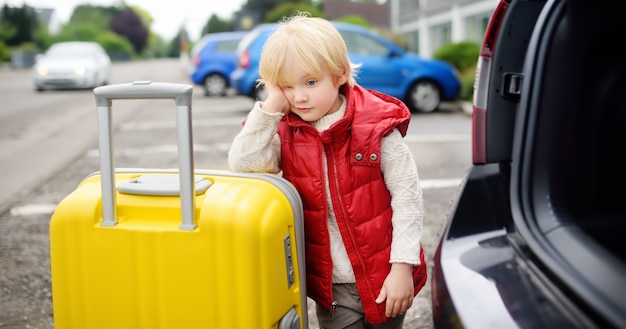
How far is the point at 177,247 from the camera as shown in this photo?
1.50m

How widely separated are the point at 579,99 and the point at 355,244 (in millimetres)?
703

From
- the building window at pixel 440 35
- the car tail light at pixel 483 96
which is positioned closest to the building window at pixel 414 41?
the building window at pixel 440 35

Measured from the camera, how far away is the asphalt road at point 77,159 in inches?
A: 127

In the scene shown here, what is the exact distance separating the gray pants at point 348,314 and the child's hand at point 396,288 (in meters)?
0.09

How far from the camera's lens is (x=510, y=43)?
1.86 metres

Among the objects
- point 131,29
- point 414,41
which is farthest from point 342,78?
point 131,29

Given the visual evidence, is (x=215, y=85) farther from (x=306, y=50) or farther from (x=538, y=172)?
(x=538, y=172)

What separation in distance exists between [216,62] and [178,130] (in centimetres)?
1431

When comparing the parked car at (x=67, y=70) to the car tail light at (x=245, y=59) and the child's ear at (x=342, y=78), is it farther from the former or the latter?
the child's ear at (x=342, y=78)

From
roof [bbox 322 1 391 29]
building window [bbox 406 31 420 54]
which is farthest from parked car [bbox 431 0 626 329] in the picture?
roof [bbox 322 1 391 29]

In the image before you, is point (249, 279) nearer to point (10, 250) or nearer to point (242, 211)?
point (242, 211)

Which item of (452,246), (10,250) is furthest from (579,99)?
(10,250)

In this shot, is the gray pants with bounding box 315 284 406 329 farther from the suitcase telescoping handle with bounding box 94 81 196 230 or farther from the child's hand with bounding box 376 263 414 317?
the suitcase telescoping handle with bounding box 94 81 196 230

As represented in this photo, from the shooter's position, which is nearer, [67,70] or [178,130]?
[178,130]
